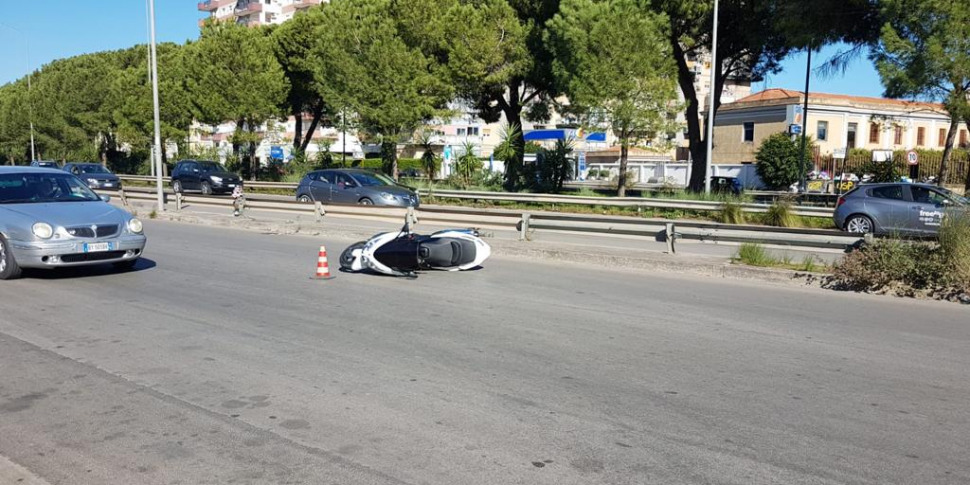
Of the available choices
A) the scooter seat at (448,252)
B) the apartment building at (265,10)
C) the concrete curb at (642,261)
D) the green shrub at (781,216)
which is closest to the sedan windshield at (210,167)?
the concrete curb at (642,261)

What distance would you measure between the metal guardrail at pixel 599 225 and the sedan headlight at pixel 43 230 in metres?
8.72

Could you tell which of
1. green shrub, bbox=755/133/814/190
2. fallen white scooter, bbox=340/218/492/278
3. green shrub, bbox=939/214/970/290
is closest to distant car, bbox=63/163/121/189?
fallen white scooter, bbox=340/218/492/278

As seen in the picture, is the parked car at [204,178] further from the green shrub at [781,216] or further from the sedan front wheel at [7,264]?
the sedan front wheel at [7,264]

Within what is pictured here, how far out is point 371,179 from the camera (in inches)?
1000

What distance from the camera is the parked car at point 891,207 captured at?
1733cm

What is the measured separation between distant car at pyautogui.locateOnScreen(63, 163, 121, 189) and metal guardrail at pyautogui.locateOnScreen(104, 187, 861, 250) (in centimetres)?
2090

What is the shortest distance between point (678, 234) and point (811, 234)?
93.1 inches

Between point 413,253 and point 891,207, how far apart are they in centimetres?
1259

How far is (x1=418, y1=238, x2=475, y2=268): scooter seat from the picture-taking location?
11414mm

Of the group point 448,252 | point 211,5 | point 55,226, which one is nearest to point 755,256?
point 448,252

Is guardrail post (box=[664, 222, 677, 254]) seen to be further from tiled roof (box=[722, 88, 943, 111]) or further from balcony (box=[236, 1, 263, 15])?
balcony (box=[236, 1, 263, 15])

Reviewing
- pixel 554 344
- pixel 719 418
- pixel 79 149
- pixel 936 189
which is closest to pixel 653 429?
pixel 719 418

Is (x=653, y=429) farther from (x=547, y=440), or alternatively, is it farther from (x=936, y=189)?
(x=936, y=189)

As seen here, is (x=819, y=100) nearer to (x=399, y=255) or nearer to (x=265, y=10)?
(x=399, y=255)
